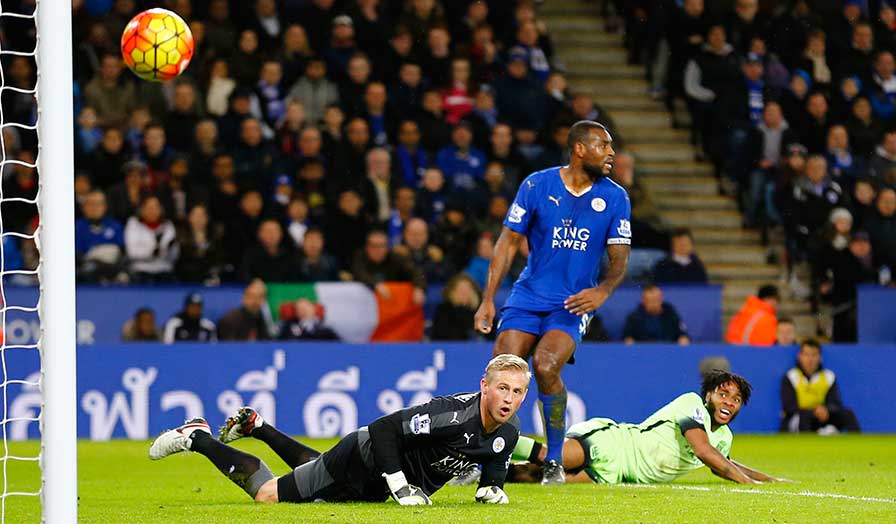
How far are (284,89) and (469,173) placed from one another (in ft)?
7.23

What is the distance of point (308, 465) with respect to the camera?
7.32 metres

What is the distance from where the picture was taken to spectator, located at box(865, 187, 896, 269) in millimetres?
16250

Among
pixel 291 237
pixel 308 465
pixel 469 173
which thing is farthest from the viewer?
pixel 469 173

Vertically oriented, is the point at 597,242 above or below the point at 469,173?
below

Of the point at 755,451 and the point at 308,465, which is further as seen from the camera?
the point at 755,451

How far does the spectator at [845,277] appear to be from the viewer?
1565 cm

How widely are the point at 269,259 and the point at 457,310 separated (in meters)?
1.85

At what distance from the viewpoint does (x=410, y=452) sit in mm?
7086

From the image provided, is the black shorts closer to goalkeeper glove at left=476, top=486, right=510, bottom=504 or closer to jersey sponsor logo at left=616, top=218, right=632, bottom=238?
goalkeeper glove at left=476, top=486, right=510, bottom=504

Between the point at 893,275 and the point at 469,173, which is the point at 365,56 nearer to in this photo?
the point at 469,173

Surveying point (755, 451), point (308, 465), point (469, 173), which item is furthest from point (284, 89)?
point (308, 465)

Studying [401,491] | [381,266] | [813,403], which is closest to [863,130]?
[813,403]

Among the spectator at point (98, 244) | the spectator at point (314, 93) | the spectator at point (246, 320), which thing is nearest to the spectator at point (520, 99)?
the spectator at point (314, 93)

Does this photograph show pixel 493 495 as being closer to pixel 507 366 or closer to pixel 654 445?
pixel 507 366
